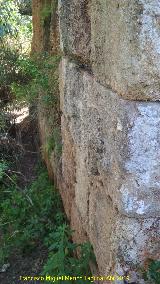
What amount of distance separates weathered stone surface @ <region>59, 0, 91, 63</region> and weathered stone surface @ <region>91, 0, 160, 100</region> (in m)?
0.57

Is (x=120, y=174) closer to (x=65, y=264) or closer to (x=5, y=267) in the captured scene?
(x=65, y=264)

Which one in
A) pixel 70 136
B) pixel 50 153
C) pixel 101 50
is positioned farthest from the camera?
pixel 50 153

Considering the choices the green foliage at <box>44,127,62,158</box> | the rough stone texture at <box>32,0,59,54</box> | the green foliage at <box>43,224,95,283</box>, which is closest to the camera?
the green foliage at <box>43,224,95,283</box>

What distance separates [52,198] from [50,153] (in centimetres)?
51

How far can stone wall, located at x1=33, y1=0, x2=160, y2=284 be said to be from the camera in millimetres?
1666

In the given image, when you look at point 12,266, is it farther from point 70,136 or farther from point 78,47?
point 78,47

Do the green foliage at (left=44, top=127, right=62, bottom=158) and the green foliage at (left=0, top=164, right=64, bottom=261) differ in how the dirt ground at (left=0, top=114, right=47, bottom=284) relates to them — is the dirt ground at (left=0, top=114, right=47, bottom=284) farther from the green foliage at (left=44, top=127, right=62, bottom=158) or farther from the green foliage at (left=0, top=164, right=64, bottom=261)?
the green foliage at (left=44, top=127, right=62, bottom=158)

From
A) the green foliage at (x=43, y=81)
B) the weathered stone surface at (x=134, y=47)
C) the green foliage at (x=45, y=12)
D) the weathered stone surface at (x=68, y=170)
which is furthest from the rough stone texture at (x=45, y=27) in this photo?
the weathered stone surface at (x=134, y=47)

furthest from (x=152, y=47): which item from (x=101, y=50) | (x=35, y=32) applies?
(x=35, y=32)

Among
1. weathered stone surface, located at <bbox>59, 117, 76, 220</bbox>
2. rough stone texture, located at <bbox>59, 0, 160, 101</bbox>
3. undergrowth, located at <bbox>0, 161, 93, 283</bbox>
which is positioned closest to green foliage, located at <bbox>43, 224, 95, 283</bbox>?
undergrowth, located at <bbox>0, 161, 93, 283</bbox>

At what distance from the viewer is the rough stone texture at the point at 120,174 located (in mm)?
1774

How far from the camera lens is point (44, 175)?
458 centimetres

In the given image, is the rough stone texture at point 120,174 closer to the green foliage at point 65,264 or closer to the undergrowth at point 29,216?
the green foliage at point 65,264

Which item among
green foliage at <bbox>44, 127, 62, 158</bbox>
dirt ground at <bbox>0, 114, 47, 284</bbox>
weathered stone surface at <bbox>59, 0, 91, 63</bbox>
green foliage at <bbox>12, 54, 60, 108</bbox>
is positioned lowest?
dirt ground at <bbox>0, 114, 47, 284</bbox>
